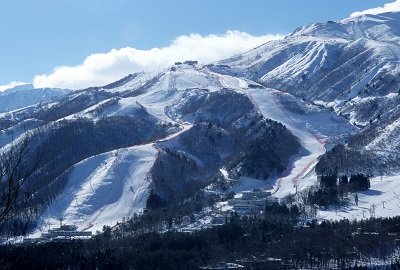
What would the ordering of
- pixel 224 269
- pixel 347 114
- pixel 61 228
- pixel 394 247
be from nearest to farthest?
pixel 224 269 → pixel 394 247 → pixel 61 228 → pixel 347 114

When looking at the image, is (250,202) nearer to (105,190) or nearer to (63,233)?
(63,233)

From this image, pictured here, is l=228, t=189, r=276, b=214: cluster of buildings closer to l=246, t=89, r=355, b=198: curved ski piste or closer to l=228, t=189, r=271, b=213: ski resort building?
l=228, t=189, r=271, b=213: ski resort building


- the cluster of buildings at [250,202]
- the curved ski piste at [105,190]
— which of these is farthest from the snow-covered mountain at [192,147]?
the cluster of buildings at [250,202]

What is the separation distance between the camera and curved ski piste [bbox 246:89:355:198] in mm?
118325

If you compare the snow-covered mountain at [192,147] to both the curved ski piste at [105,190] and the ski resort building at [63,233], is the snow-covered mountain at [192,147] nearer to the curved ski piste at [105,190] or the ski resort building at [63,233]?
the curved ski piste at [105,190]

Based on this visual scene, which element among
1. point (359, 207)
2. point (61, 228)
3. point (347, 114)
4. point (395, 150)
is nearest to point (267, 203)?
point (359, 207)

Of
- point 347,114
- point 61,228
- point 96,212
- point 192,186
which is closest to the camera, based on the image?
point 61,228

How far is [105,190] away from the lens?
117000 millimetres

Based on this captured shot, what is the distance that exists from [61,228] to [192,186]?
2991cm

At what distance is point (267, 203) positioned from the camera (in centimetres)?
9794

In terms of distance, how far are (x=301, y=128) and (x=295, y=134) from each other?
908cm

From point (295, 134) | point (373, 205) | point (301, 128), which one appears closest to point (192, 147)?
point (295, 134)

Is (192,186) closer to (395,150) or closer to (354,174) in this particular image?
(354,174)

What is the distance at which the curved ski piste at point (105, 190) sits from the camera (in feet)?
349
